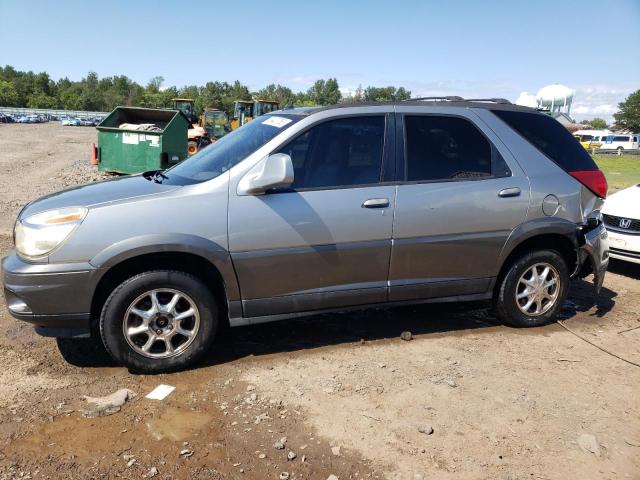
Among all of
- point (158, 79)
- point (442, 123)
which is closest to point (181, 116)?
point (442, 123)

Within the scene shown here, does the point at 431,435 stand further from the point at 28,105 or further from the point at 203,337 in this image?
the point at 28,105

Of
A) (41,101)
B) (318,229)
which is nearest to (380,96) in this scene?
(318,229)

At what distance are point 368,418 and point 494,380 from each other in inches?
43.2

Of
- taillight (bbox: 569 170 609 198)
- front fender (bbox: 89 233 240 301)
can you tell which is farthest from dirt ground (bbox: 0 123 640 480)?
taillight (bbox: 569 170 609 198)

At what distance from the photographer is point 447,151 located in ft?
14.3

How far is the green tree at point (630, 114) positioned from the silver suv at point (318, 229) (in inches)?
4508

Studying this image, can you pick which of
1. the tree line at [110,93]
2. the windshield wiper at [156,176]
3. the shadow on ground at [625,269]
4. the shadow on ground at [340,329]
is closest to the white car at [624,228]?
the shadow on ground at [625,269]

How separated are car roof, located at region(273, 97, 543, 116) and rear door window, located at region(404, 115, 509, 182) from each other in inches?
6.6

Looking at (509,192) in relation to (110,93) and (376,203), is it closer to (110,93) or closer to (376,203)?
(376,203)

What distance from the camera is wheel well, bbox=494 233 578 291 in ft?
15.3

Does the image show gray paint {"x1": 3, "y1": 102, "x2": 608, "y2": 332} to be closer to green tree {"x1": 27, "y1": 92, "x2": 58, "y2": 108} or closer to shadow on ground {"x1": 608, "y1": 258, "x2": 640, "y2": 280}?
shadow on ground {"x1": 608, "y1": 258, "x2": 640, "y2": 280}

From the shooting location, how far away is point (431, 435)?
3.16m

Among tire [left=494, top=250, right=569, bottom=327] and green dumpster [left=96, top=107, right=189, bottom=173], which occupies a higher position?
green dumpster [left=96, top=107, right=189, bottom=173]

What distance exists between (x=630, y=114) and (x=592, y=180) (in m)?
116
